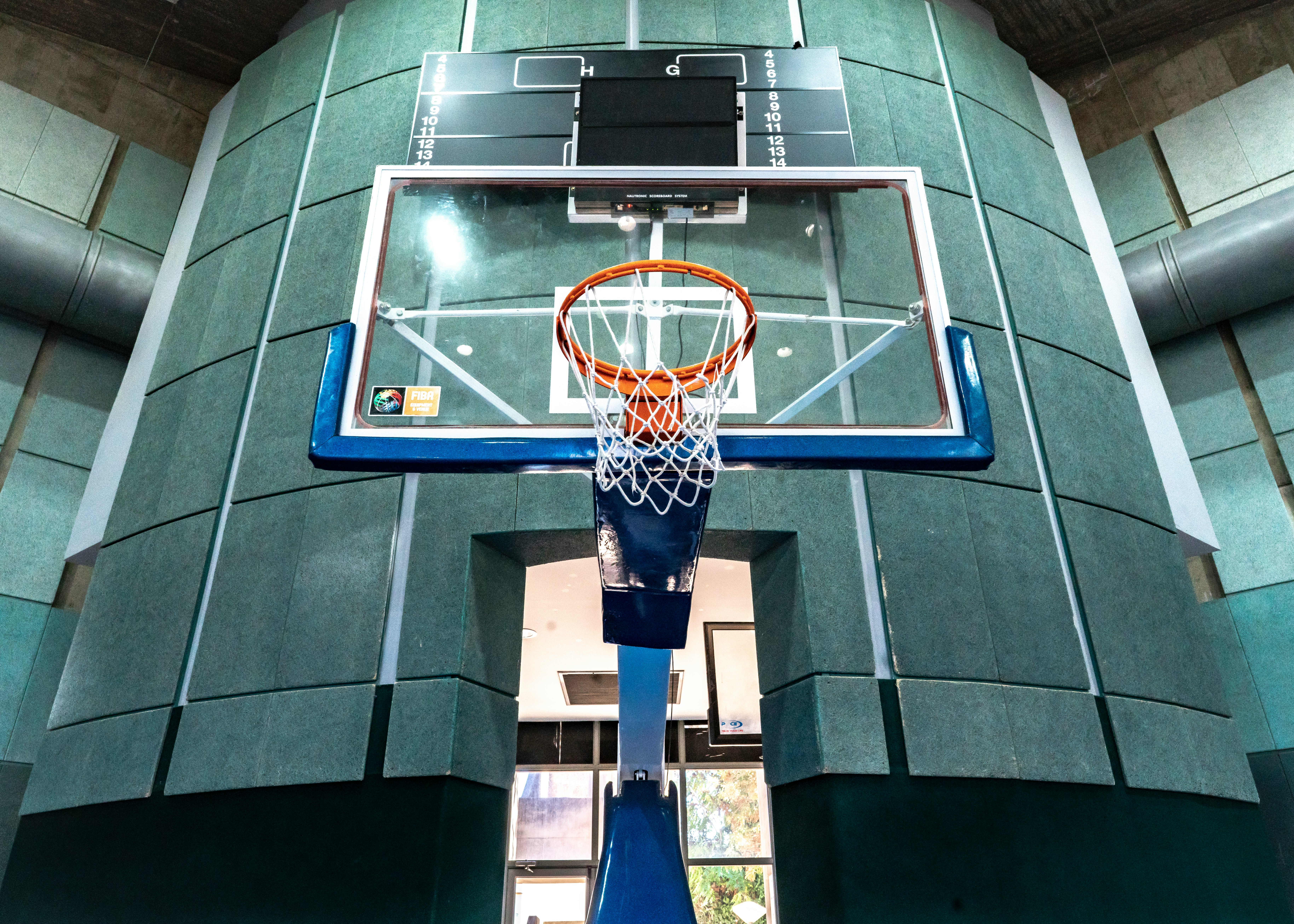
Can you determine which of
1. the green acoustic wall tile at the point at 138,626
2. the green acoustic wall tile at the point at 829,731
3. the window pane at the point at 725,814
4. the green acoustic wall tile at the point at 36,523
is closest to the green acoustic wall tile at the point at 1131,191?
the green acoustic wall tile at the point at 829,731

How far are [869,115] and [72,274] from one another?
6.32 meters

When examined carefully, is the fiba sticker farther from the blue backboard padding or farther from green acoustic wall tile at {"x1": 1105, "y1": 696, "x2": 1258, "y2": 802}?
green acoustic wall tile at {"x1": 1105, "y1": 696, "x2": 1258, "y2": 802}

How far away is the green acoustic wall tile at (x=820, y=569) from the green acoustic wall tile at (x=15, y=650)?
5.36 meters

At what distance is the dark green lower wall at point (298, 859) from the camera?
4297mm

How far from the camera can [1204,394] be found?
7082 millimetres

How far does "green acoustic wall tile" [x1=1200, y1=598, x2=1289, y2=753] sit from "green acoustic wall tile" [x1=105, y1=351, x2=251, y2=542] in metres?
6.64

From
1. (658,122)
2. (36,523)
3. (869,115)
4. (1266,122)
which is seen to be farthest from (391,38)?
(1266,122)

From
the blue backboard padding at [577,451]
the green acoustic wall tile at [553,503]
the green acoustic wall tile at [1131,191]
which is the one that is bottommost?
the blue backboard padding at [577,451]

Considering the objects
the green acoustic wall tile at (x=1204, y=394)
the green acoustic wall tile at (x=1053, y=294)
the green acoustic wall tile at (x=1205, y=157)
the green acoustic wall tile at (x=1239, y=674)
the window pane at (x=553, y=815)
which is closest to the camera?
the green acoustic wall tile at (x=1053, y=294)

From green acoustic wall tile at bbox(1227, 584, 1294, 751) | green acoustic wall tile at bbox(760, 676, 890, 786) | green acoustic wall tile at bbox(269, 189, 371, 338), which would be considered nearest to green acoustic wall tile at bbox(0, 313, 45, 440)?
green acoustic wall tile at bbox(269, 189, 371, 338)

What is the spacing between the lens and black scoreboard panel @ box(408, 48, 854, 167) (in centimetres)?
534

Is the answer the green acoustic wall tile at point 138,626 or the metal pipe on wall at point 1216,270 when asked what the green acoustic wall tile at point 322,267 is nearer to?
the green acoustic wall tile at point 138,626

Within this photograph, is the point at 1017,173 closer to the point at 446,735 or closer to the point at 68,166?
the point at 446,735

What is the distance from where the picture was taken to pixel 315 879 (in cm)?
435
